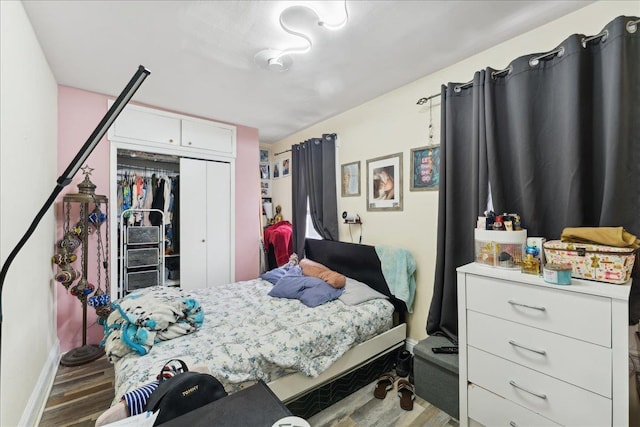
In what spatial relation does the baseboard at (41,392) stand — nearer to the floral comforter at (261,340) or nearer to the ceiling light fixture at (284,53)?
the floral comforter at (261,340)

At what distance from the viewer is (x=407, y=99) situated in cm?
253

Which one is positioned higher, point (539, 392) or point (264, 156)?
point (264, 156)

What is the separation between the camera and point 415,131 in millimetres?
2479

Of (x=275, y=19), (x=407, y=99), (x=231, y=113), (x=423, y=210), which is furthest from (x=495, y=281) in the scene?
(x=231, y=113)

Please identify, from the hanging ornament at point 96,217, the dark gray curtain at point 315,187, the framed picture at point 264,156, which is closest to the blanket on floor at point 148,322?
the hanging ornament at point 96,217

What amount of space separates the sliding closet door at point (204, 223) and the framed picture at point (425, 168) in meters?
2.36

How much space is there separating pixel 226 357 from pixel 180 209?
7.24ft

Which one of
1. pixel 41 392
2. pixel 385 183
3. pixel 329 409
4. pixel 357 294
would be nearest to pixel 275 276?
pixel 357 294

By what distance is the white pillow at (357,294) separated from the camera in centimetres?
236

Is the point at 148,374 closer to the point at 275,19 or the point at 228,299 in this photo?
the point at 228,299

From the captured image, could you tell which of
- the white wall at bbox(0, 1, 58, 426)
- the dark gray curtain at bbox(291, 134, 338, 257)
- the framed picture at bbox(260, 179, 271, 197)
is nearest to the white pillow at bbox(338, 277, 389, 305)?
the dark gray curtain at bbox(291, 134, 338, 257)

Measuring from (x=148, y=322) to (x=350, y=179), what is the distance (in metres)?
2.29

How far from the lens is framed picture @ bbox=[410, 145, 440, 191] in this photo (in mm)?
2334

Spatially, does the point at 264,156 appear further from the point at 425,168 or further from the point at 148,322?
the point at 148,322
